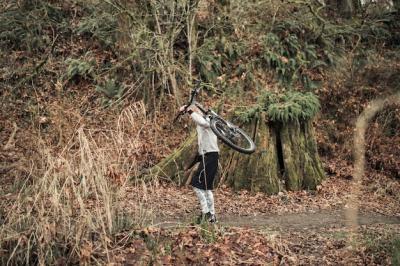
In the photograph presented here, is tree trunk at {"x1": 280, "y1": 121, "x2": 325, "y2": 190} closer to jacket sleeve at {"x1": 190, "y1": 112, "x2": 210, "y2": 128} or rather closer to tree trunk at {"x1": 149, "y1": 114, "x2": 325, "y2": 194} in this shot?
tree trunk at {"x1": 149, "y1": 114, "x2": 325, "y2": 194}

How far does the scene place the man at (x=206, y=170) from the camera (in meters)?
8.39

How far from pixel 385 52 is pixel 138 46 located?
27.1 ft

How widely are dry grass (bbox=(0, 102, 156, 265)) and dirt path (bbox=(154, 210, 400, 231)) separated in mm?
1967

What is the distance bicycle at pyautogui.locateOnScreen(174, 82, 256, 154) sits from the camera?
370 inches

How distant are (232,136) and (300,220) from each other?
2.10 meters

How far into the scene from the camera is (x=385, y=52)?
666 inches

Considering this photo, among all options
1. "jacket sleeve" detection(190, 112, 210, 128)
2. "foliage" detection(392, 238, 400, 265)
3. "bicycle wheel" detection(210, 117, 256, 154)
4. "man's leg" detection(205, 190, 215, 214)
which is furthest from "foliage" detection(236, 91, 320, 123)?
"foliage" detection(392, 238, 400, 265)

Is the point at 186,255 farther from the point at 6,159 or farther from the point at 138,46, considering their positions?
the point at 138,46

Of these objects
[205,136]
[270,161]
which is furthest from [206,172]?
[270,161]

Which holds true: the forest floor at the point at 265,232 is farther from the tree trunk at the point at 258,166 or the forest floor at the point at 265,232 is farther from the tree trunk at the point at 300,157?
the tree trunk at the point at 300,157

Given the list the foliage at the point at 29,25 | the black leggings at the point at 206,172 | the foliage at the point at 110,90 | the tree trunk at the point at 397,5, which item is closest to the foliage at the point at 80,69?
the foliage at the point at 110,90

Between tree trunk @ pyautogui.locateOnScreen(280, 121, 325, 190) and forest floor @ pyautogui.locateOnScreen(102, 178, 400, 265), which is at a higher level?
tree trunk @ pyautogui.locateOnScreen(280, 121, 325, 190)

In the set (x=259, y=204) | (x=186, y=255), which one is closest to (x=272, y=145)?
(x=259, y=204)

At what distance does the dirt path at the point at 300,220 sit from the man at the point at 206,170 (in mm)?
516
